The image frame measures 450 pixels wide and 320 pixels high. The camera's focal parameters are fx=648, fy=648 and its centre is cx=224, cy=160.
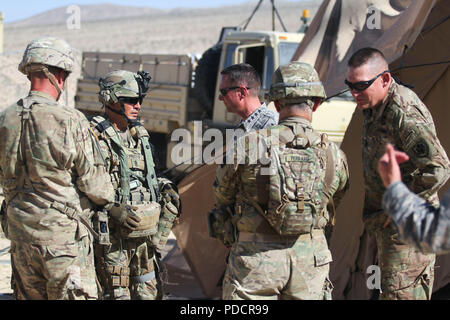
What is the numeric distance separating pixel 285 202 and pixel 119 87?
1.49m

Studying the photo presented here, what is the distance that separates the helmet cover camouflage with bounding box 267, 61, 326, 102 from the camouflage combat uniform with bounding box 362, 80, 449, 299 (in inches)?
19.7

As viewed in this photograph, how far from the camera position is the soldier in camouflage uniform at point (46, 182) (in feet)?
10.2

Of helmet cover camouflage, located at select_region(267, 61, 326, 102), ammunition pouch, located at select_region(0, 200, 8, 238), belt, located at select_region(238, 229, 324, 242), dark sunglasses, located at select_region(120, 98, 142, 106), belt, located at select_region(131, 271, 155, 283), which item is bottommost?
belt, located at select_region(131, 271, 155, 283)

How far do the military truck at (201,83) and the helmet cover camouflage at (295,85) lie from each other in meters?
4.81

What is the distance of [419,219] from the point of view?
89.0 inches

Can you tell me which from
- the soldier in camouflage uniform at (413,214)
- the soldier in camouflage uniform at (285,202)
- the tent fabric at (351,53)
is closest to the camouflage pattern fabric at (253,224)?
the soldier in camouflage uniform at (285,202)

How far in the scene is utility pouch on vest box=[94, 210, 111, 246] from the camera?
3.63m

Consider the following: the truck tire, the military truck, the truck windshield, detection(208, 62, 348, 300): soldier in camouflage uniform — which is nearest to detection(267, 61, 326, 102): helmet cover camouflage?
detection(208, 62, 348, 300): soldier in camouflage uniform

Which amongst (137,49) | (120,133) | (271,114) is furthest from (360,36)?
(137,49)

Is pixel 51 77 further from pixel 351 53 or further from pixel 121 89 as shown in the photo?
pixel 351 53

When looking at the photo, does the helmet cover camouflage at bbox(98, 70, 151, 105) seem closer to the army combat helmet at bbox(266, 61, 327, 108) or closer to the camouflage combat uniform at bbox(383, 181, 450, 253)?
the army combat helmet at bbox(266, 61, 327, 108)

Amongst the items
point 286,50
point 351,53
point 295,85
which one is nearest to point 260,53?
point 286,50

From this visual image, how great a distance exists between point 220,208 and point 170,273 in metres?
3.27

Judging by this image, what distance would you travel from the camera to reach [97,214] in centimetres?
363
